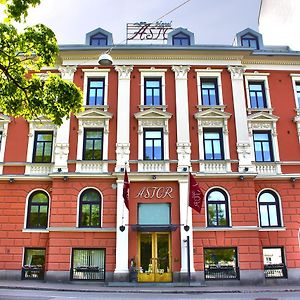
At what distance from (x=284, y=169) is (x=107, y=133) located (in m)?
10.6

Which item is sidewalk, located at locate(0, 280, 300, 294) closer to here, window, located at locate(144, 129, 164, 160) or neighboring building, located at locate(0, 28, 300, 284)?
neighboring building, located at locate(0, 28, 300, 284)

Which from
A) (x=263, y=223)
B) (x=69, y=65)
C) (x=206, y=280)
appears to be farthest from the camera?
(x=69, y=65)

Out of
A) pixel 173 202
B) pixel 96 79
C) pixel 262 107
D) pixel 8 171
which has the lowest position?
pixel 173 202

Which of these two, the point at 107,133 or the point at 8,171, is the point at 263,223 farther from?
the point at 8,171

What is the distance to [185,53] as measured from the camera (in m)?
22.9

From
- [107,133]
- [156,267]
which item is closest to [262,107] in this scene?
[107,133]

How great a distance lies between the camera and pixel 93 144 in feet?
71.1

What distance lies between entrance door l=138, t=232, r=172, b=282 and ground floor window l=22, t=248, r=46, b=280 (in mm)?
5413

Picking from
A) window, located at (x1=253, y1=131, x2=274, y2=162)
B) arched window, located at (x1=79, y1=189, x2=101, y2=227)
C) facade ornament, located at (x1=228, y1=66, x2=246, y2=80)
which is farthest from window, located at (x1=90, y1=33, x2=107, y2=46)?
window, located at (x1=253, y1=131, x2=274, y2=162)

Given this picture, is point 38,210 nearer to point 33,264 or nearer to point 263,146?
point 33,264

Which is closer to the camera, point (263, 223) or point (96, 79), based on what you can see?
point (263, 223)

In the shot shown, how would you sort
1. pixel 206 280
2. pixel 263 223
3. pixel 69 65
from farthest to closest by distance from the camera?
pixel 69 65 < pixel 263 223 < pixel 206 280

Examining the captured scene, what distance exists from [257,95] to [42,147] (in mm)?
13612

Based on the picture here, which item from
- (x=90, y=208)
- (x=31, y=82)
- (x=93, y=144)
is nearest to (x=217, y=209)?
(x=90, y=208)
